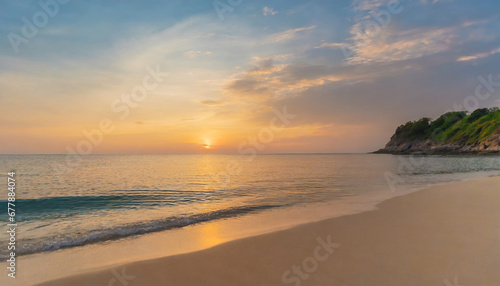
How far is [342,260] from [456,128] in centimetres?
18167

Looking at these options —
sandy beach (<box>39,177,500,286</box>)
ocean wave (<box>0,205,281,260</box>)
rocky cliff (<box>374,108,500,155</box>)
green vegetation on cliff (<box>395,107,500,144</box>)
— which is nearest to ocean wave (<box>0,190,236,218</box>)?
ocean wave (<box>0,205,281,260</box>)

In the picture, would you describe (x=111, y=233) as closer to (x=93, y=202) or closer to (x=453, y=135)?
(x=93, y=202)

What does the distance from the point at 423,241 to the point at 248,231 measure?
5.90 m

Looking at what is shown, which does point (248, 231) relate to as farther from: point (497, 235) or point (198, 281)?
point (497, 235)

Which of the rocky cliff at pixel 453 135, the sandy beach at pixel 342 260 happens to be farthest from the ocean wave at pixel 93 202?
the rocky cliff at pixel 453 135

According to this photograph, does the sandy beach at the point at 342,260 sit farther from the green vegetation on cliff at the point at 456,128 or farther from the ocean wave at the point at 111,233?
the green vegetation on cliff at the point at 456,128

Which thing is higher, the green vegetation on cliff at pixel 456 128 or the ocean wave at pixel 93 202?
the green vegetation on cliff at pixel 456 128

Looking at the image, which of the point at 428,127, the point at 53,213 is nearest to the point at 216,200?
the point at 53,213

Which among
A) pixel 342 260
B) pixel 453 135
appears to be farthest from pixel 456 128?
pixel 342 260

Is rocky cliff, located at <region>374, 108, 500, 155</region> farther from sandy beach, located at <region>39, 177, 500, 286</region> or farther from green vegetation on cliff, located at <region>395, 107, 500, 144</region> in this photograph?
sandy beach, located at <region>39, 177, 500, 286</region>

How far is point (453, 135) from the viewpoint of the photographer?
143375 millimetres

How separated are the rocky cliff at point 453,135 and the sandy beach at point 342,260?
12582 centimetres

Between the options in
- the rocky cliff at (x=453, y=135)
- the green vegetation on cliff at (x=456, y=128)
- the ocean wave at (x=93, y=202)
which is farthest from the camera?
the green vegetation on cliff at (x=456, y=128)

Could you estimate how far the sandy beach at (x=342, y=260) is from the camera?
18.4ft
